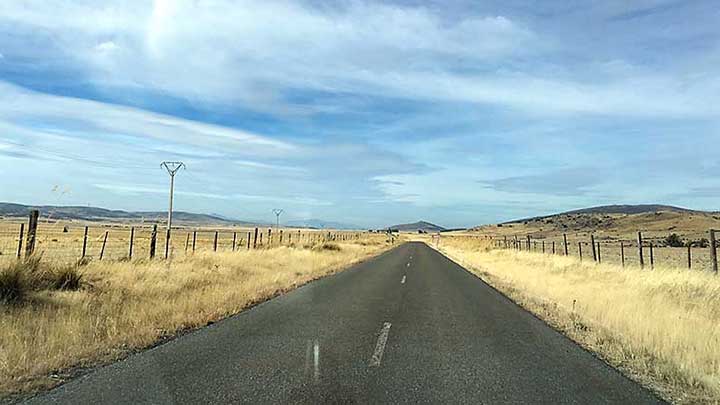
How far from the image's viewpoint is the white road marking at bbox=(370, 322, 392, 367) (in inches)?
295

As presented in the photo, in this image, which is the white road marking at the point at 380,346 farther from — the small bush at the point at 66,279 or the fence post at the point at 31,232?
the fence post at the point at 31,232

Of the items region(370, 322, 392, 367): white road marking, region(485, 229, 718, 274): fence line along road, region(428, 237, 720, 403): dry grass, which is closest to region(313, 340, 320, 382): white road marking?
region(370, 322, 392, 367): white road marking

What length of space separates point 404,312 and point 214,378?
6.67 metres

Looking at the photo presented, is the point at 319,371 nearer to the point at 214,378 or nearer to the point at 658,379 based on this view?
the point at 214,378

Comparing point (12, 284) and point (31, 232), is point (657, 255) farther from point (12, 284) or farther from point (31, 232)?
point (12, 284)

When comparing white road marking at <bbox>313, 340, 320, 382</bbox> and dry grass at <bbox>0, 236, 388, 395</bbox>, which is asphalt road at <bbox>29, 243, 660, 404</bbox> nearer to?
white road marking at <bbox>313, 340, 320, 382</bbox>

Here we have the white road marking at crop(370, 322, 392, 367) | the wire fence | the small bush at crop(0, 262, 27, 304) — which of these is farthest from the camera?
the wire fence

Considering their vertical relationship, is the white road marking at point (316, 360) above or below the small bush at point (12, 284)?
below

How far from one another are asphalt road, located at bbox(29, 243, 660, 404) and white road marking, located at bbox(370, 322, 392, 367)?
0.05ft

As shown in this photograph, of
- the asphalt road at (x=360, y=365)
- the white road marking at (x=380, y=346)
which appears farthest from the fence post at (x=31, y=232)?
the white road marking at (x=380, y=346)

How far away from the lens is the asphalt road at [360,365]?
5.91m

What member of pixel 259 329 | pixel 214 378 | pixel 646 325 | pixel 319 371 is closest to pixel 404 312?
pixel 259 329

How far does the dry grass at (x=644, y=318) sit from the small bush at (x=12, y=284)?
10.4m

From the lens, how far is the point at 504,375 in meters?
6.96
